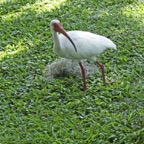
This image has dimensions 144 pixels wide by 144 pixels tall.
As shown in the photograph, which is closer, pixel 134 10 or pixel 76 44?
pixel 76 44

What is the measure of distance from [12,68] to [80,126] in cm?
195

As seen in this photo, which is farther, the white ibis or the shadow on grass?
the shadow on grass

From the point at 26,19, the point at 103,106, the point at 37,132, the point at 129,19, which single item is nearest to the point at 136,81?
the point at 103,106

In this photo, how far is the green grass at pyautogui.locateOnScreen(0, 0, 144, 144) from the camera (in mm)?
4764

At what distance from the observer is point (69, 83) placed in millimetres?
5965

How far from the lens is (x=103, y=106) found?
532 centimetres

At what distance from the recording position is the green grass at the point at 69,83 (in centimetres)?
476

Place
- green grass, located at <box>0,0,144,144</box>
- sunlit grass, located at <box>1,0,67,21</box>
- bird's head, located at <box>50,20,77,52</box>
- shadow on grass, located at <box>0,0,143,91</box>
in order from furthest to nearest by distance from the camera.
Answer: sunlit grass, located at <box>1,0,67,21</box>
shadow on grass, located at <box>0,0,143,91</box>
bird's head, located at <box>50,20,77,52</box>
green grass, located at <box>0,0,144,144</box>

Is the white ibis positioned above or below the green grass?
above

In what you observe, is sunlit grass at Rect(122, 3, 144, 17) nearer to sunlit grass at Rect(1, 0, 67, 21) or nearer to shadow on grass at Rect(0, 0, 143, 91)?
shadow on grass at Rect(0, 0, 143, 91)

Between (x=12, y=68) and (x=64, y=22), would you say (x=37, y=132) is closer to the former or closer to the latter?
(x=12, y=68)

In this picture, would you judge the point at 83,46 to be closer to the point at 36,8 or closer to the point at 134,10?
the point at 134,10

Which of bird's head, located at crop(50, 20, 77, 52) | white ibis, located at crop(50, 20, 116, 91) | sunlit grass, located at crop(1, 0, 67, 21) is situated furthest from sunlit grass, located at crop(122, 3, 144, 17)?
bird's head, located at crop(50, 20, 77, 52)

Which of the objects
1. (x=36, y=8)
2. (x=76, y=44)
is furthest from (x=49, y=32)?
(x=76, y=44)
